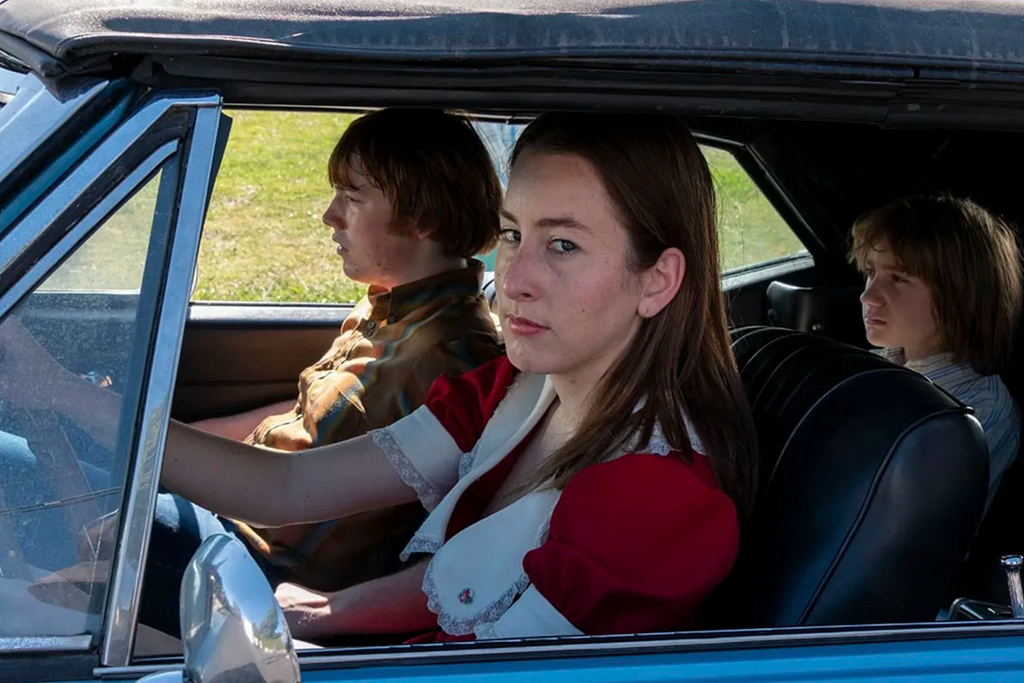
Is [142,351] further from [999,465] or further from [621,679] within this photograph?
[999,465]

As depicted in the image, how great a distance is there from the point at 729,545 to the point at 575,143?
1.95 ft

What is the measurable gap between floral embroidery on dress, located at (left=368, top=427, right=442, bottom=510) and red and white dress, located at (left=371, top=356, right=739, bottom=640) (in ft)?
0.62

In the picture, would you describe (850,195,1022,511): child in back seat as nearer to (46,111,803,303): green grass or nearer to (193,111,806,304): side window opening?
(46,111,803,303): green grass

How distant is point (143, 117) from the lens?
141 cm

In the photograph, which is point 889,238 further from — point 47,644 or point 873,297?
point 47,644

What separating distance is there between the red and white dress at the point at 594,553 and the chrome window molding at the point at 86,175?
0.73 meters

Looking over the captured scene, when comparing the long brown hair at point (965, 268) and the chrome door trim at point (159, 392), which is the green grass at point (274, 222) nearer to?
the long brown hair at point (965, 268)

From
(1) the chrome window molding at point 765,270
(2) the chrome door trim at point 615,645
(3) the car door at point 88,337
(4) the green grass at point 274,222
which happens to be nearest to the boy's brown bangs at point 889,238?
(1) the chrome window molding at point 765,270

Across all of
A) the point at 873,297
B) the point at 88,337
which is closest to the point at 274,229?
the point at 873,297

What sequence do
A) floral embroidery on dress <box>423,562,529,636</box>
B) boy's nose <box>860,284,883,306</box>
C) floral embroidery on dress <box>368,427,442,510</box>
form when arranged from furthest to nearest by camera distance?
1. boy's nose <box>860,284,883,306</box>
2. floral embroidery on dress <box>368,427,442,510</box>
3. floral embroidery on dress <box>423,562,529,636</box>

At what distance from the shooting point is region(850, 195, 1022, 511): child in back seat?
8.78 ft

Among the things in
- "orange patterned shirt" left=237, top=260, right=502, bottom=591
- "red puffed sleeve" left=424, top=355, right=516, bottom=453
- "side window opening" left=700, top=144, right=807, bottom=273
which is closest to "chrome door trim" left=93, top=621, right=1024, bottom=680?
"red puffed sleeve" left=424, top=355, right=516, bottom=453

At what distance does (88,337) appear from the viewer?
1.45m

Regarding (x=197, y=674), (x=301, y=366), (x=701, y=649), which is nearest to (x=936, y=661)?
(x=701, y=649)
